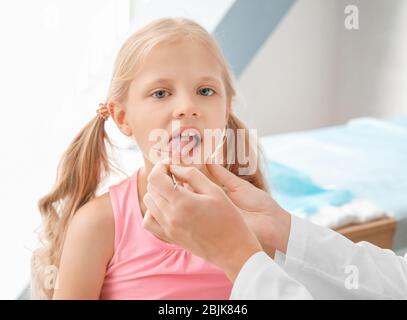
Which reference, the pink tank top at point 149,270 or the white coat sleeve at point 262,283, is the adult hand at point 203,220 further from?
the pink tank top at point 149,270

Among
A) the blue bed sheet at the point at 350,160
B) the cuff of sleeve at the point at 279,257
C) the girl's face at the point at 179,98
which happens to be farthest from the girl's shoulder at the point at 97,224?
the blue bed sheet at the point at 350,160

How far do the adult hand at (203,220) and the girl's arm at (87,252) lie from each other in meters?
0.19

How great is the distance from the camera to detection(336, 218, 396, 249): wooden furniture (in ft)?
4.21

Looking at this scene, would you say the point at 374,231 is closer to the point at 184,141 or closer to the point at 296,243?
the point at 296,243

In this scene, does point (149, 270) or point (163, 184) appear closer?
point (163, 184)

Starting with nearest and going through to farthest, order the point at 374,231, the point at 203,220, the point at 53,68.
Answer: the point at 203,220
the point at 53,68
the point at 374,231

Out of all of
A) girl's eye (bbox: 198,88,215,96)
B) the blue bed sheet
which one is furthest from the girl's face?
the blue bed sheet

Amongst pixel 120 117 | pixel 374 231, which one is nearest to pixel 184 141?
pixel 120 117

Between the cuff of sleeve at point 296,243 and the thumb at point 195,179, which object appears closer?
the thumb at point 195,179

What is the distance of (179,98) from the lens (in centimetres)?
71

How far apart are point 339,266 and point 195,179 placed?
0.81 ft

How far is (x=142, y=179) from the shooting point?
82cm

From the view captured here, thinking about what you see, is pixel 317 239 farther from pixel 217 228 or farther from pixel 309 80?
pixel 309 80

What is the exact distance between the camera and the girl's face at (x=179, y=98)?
0.71 m
